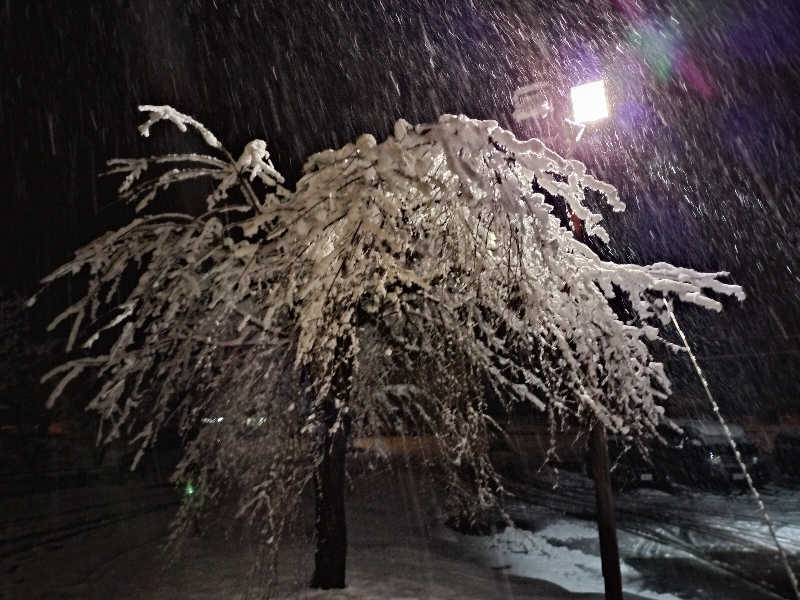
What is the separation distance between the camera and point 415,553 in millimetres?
8945

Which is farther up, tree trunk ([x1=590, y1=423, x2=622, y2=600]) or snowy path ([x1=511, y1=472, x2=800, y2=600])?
tree trunk ([x1=590, y1=423, x2=622, y2=600])

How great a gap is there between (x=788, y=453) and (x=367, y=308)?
1535 cm

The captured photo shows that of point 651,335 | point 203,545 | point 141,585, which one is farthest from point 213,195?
point 203,545

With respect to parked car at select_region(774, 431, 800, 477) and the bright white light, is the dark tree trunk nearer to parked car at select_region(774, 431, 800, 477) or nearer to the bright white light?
Result: the bright white light

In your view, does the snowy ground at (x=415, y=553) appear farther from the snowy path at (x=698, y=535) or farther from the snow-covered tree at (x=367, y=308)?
the snow-covered tree at (x=367, y=308)

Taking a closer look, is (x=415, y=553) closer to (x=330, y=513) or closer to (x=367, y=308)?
(x=330, y=513)

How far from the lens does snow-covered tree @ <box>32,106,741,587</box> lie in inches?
182

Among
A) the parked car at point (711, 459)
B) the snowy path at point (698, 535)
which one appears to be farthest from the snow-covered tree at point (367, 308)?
the parked car at point (711, 459)

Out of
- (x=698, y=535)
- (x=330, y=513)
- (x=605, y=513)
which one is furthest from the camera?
(x=698, y=535)

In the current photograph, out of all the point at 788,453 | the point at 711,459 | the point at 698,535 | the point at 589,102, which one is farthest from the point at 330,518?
the point at 788,453

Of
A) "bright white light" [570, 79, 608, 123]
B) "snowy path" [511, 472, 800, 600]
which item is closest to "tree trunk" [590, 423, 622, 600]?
"snowy path" [511, 472, 800, 600]

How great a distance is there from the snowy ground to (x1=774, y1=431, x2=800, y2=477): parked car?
246cm

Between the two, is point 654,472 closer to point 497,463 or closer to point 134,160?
point 497,463

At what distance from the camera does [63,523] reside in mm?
12547
